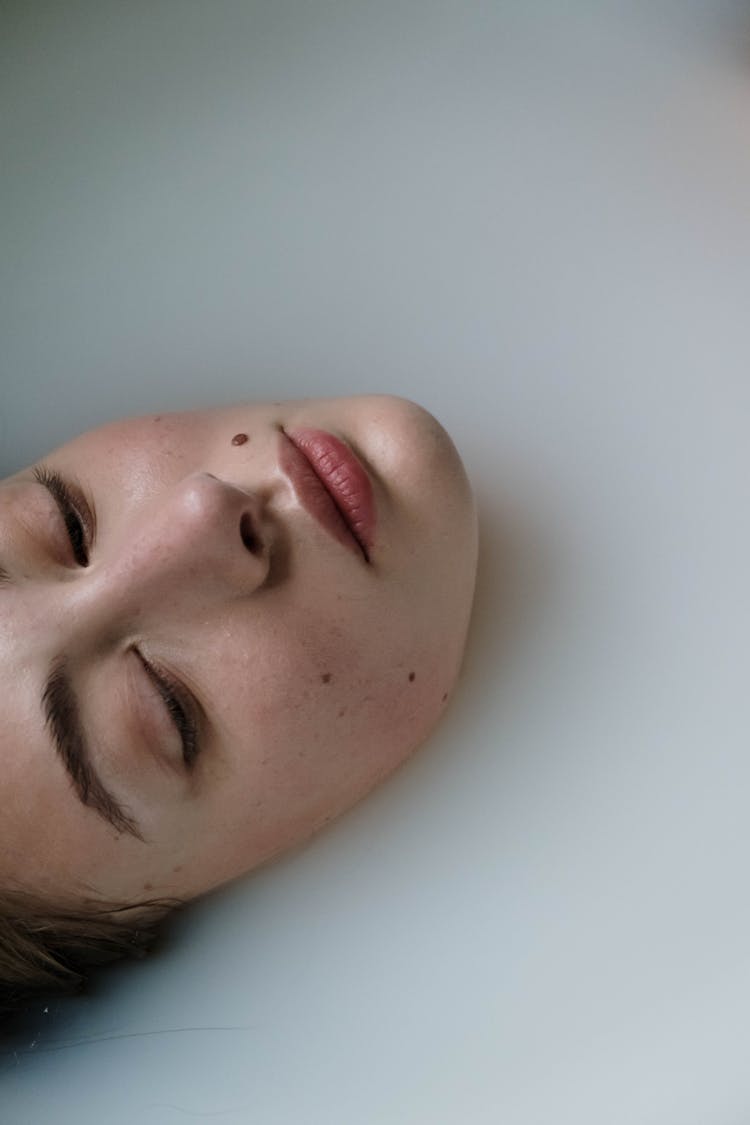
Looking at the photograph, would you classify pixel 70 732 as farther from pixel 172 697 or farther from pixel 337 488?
pixel 337 488

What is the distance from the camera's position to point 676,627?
0.94 meters

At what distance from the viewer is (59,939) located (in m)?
0.85

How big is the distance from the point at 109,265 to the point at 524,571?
0.52m

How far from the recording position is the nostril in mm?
736

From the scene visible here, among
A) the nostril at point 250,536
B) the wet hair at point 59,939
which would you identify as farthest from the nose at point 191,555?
the wet hair at point 59,939

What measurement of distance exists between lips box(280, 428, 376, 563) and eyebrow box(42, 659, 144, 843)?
0.19 metres

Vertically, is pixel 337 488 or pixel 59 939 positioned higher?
pixel 337 488

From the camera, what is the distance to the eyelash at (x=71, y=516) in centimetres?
78

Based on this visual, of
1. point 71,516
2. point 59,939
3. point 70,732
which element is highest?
point 71,516

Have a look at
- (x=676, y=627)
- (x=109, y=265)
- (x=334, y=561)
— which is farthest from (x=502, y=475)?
(x=109, y=265)

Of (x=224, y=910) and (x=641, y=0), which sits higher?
(x=641, y=0)

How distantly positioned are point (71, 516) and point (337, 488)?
0.19 meters

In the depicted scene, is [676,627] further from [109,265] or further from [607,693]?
[109,265]

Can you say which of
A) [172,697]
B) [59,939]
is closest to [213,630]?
[172,697]
